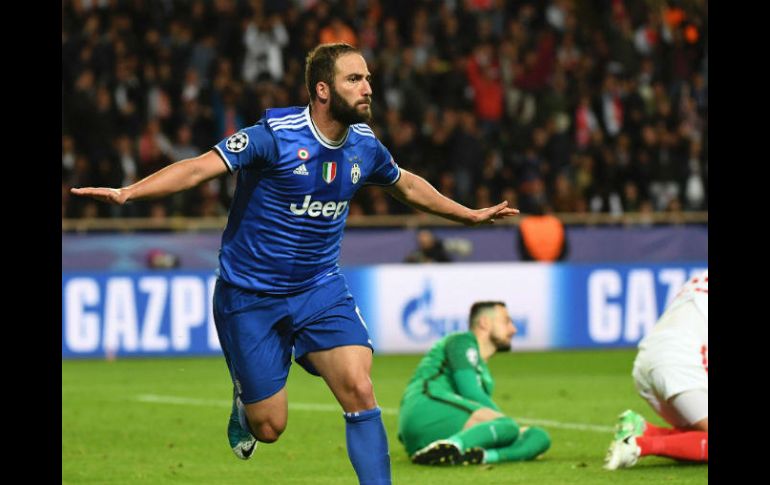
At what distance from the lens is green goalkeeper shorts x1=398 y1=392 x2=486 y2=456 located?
9.42 meters

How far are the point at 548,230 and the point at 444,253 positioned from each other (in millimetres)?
1467

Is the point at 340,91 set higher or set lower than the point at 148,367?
higher

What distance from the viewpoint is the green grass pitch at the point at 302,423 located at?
902 cm

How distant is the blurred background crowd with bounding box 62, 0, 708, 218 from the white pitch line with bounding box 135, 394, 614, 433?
641 cm

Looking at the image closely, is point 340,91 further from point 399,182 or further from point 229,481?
point 229,481

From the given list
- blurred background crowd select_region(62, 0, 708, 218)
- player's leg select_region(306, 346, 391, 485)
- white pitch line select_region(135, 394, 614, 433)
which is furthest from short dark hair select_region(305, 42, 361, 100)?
blurred background crowd select_region(62, 0, 708, 218)

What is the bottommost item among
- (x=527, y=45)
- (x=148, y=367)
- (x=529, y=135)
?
(x=148, y=367)

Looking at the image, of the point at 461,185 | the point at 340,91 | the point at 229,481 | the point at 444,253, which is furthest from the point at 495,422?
the point at 461,185

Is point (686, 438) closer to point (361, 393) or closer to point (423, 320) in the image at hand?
point (361, 393)

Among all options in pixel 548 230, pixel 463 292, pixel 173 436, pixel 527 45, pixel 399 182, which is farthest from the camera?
pixel 527 45

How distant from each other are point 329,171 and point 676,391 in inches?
113

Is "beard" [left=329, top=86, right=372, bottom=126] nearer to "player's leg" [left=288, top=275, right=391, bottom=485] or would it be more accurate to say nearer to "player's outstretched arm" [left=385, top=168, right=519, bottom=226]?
"player's outstretched arm" [left=385, top=168, right=519, bottom=226]

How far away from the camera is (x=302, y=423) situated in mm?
12070

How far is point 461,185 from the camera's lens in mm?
21984
